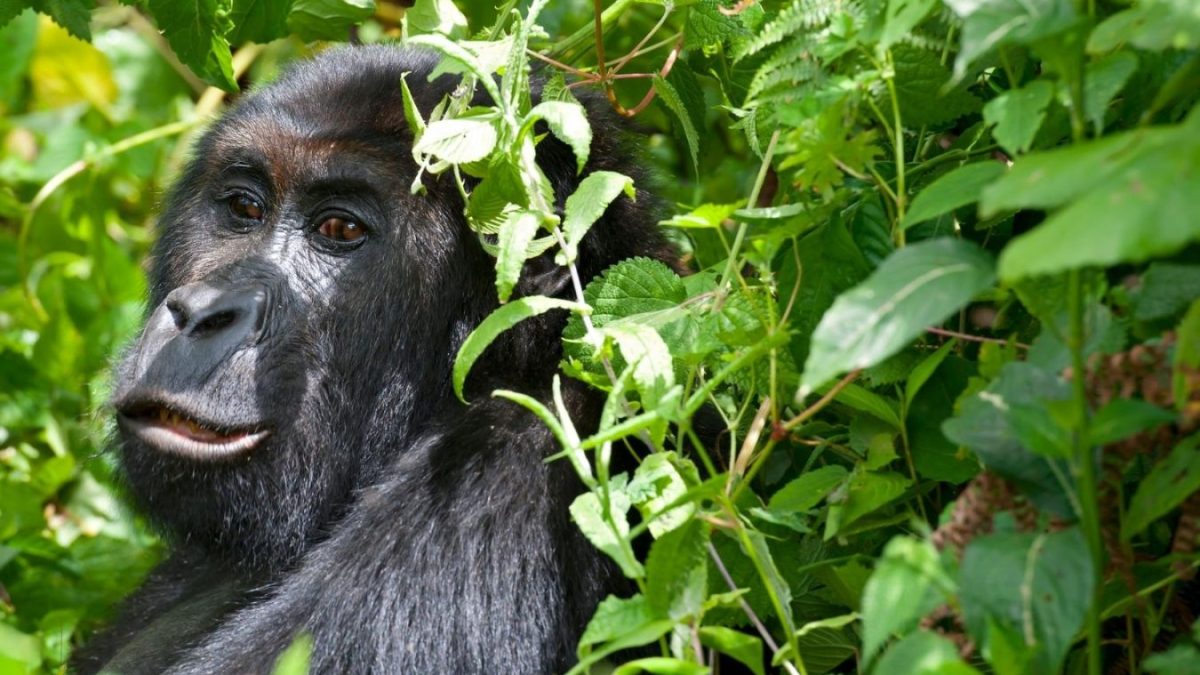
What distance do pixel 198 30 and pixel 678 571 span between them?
6.43ft

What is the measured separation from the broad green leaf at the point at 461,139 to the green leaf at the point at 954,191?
878 millimetres

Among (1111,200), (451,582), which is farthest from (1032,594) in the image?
(451,582)

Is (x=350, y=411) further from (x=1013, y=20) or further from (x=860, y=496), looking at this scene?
(x=1013, y=20)

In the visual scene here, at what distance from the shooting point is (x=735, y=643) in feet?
6.74

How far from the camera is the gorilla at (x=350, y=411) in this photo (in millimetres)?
2643

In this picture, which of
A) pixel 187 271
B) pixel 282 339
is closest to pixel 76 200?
pixel 187 271

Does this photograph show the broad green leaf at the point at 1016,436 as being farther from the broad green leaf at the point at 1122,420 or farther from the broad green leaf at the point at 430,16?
the broad green leaf at the point at 430,16

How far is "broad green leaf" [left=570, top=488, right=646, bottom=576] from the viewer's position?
2.04 m

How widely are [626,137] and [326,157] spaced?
730 mm

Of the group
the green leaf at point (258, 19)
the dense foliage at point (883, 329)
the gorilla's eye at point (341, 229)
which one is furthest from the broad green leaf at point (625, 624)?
the green leaf at point (258, 19)

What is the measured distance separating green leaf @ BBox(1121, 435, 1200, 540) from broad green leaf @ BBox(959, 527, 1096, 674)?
186 millimetres

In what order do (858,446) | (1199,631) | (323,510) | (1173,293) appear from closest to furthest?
1. (1199,631)
2. (1173,293)
3. (858,446)
4. (323,510)

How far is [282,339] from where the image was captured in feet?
9.82

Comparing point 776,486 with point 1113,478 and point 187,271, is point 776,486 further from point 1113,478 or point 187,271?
point 187,271
